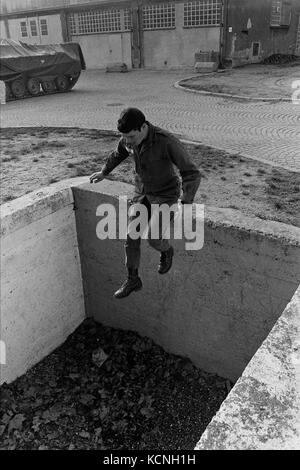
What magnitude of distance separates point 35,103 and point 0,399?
13.7 metres

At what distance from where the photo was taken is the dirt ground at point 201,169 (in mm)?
6387

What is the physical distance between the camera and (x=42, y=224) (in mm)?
6039

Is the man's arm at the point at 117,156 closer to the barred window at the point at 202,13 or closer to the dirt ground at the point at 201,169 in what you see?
the dirt ground at the point at 201,169

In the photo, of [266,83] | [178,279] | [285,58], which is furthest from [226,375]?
[285,58]

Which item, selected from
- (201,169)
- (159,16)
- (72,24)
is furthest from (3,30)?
(201,169)

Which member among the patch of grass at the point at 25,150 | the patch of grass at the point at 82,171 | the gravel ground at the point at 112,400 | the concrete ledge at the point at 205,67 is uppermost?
the concrete ledge at the point at 205,67

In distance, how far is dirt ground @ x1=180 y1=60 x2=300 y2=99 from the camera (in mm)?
17266

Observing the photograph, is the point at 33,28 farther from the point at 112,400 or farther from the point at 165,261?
the point at 165,261

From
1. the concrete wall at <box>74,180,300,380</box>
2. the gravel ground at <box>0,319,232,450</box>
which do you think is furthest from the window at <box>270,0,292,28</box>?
the gravel ground at <box>0,319,232,450</box>

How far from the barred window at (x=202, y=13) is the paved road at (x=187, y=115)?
6276 mm

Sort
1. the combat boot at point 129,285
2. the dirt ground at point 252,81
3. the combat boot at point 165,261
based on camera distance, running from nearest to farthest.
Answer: the combat boot at point 129,285
the combat boot at point 165,261
the dirt ground at point 252,81

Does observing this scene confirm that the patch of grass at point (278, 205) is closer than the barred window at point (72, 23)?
Yes

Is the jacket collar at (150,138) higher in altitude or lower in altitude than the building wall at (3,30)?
lower

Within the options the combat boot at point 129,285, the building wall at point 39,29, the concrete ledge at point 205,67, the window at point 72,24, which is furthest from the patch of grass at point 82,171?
the building wall at point 39,29
